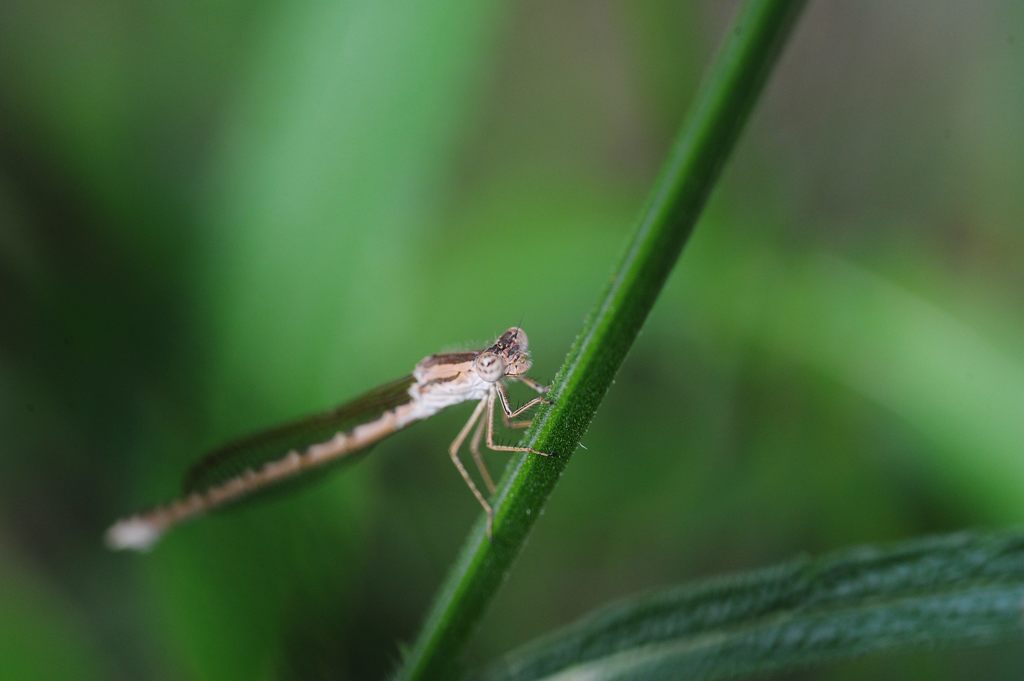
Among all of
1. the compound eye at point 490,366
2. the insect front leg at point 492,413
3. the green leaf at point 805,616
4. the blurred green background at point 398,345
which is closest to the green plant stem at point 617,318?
the green leaf at point 805,616

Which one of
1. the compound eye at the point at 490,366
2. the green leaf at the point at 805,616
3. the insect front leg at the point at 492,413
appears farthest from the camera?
the compound eye at the point at 490,366

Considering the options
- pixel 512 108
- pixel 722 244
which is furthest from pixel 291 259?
pixel 512 108

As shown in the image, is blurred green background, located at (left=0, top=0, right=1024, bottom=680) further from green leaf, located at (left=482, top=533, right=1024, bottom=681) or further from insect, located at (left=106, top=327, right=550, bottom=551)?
green leaf, located at (left=482, top=533, right=1024, bottom=681)

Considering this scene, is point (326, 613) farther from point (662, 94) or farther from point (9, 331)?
point (662, 94)

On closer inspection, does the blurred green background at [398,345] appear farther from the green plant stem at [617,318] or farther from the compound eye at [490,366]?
the green plant stem at [617,318]

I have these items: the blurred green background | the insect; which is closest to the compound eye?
the insect

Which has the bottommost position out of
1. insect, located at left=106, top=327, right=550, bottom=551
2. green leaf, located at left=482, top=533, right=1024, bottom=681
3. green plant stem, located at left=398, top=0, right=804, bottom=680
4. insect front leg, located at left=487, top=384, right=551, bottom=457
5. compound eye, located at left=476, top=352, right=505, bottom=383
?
green leaf, located at left=482, top=533, right=1024, bottom=681
